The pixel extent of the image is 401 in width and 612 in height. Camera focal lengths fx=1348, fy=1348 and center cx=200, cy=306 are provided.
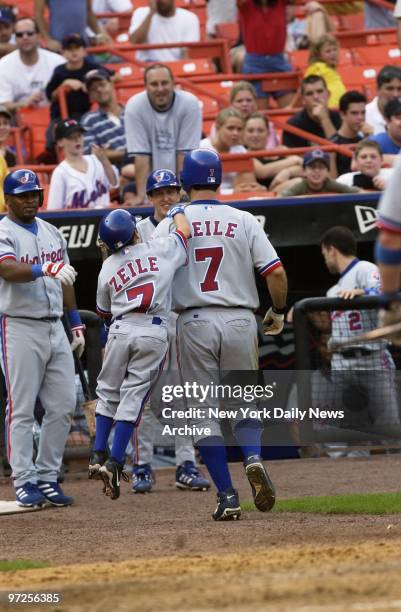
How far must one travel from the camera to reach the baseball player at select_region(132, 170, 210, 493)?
9.48 metres

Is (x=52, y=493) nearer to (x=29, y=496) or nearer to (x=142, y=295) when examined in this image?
(x=29, y=496)

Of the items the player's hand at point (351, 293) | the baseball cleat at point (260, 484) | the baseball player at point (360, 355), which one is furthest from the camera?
the baseball player at point (360, 355)

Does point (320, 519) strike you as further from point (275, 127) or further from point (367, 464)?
point (275, 127)

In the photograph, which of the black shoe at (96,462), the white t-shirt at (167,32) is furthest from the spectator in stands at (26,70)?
the black shoe at (96,462)

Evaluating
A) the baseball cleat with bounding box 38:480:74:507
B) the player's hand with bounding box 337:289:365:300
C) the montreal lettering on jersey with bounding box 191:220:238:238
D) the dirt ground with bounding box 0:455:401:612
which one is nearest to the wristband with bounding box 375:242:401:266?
the dirt ground with bounding box 0:455:401:612

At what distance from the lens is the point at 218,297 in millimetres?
7906

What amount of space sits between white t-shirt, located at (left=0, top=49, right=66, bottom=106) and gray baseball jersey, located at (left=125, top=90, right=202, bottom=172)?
3094 mm

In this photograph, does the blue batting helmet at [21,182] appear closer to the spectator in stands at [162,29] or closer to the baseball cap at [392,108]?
the baseball cap at [392,108]

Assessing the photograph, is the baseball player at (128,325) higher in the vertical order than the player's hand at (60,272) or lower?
lower

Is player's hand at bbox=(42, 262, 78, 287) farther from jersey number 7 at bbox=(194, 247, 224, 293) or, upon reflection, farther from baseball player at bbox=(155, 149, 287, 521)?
jersey number 7 at bbox=(194, 247, 224, 293)

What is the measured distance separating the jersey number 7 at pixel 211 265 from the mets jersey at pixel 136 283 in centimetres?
22

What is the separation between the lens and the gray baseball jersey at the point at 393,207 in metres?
5.41

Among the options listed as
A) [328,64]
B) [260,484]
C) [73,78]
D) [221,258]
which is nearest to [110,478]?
[260,484]

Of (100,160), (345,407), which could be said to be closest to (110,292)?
(345,407)
